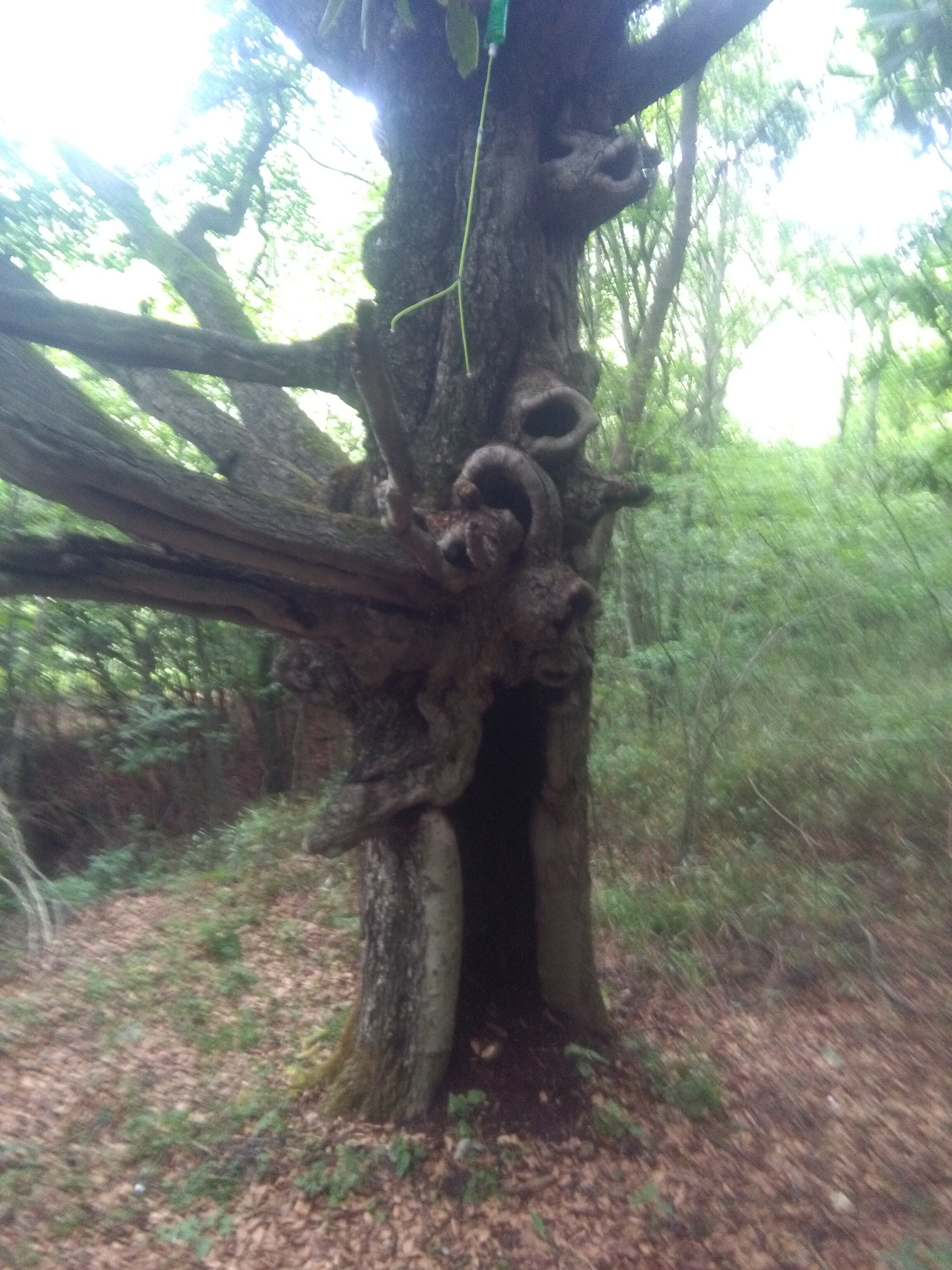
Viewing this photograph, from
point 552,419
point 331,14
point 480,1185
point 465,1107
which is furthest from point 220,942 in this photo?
point 331,14

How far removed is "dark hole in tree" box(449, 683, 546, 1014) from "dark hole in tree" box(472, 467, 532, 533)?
3.10 feet

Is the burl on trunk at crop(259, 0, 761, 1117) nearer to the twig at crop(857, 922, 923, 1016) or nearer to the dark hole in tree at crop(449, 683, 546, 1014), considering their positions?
the dark hole in tree at crop(449, 683, 546, 1014)

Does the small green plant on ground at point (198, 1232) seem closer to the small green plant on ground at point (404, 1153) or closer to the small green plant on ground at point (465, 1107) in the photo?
the small green plant on ground at point (404, 1153)

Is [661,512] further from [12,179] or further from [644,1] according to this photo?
[12,179]

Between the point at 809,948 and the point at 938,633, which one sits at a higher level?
the point at 938,633

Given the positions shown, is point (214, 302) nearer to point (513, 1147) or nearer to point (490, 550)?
point (490, 550)

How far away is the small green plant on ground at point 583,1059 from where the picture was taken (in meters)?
4.69

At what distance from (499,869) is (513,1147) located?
1.28 metres

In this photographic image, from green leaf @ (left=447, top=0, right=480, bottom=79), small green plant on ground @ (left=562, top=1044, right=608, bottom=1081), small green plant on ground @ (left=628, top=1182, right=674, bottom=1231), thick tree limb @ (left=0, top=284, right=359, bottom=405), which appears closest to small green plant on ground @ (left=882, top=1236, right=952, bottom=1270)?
small green plant on ground @ (left=628, top=1182, right=674, bottom=1231)

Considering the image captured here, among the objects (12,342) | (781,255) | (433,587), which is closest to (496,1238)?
(433,587)

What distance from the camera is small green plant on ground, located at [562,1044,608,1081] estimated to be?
469 cm

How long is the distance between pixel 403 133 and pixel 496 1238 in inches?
199

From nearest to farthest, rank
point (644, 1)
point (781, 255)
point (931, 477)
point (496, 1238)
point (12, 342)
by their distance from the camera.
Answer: point (12, 342), point (496, 1238), point (644, 1), point (931, 477), point (781, 255)

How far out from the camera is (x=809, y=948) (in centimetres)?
624
